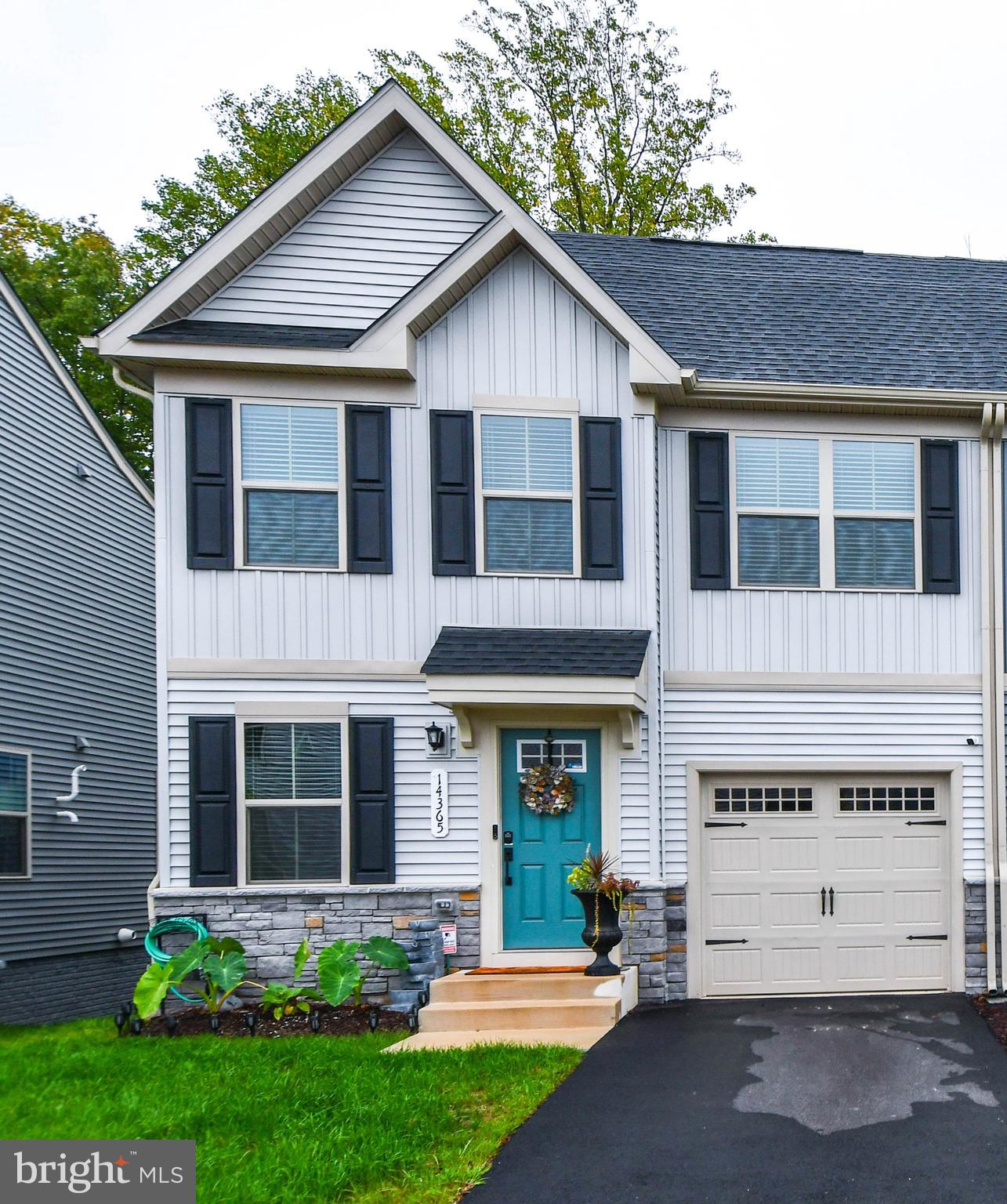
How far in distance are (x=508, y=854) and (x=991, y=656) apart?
4.74m

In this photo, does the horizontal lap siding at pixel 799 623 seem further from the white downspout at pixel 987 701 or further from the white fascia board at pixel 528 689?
the white fascia board at pixel 528 689

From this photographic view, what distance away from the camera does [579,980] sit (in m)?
8.27

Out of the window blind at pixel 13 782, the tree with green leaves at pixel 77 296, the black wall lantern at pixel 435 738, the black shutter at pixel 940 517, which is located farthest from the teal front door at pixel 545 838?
the tree with green leaves at pixel 77 296

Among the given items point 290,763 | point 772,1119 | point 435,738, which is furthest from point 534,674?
point 772,1119

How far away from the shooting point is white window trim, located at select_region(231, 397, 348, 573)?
9086 mm

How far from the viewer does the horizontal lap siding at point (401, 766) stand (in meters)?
8.95

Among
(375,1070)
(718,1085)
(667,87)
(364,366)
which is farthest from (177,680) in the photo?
(667,87)

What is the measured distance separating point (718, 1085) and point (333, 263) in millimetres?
7291

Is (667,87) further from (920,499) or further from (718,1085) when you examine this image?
(718,1085)

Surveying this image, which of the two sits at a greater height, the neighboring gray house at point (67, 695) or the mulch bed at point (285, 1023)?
the neighboring gray house at point (67, 695)

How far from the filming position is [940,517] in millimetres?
9844

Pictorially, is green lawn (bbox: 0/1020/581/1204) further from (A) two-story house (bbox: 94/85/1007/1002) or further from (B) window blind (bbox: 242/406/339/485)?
(B) window blind (bbox: 242/406/339/485)

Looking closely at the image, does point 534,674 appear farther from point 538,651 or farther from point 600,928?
point 600,928

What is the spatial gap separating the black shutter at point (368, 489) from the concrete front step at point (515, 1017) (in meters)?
3.60
